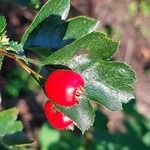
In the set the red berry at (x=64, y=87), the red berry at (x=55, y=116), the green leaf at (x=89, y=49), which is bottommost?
the red berry at (x=55, y=116)

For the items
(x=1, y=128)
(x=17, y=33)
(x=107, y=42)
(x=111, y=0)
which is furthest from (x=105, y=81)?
(x=111, y=0)

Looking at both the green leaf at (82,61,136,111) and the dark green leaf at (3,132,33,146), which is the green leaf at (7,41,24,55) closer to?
the green leaf at (82,61,136,111)

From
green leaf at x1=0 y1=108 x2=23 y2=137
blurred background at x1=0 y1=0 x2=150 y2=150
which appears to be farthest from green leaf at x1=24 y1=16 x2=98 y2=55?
blurred background at x1=0 y1=0 x2=150 y2=150

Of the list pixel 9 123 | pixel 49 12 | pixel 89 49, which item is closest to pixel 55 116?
pixel 89 49

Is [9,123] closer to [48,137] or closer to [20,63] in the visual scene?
[20,63]

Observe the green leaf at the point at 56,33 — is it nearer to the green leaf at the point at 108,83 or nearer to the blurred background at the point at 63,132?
the green leaf at the point at 108,83

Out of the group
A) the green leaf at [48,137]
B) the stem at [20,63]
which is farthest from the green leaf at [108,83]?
the green leaf at [48,137]

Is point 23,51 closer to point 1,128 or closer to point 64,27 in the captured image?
point 64,27

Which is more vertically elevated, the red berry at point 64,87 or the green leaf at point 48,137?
the red berry at point 64,87
